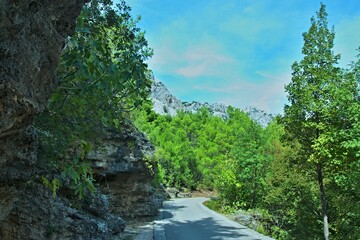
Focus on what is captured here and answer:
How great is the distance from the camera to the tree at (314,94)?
10914 millimetres

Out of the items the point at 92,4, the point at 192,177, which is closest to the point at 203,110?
the point at 192,177

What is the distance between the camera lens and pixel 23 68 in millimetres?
2779

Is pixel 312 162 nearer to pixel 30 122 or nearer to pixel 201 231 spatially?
pixel 201 231

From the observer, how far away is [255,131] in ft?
90.7

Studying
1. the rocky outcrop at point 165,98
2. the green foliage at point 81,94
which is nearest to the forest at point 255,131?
the green foliage at point 81,94

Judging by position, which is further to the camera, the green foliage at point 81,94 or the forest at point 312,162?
the forest at point 312,162

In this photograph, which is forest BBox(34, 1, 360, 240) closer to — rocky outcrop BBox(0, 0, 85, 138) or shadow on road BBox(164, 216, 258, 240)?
rocky outcrop BBox(0, 0, 85, 138)

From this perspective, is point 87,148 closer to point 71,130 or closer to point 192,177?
point 71,130

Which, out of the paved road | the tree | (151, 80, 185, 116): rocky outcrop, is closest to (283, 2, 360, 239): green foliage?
the tree

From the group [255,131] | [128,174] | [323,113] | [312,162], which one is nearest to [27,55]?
[323,113]

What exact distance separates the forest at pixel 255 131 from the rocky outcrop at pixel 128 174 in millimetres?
1131

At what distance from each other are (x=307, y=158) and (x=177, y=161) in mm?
37211

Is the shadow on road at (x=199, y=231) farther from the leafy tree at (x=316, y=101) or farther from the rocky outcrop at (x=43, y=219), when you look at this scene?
the rocky outcrop at (x=43, y=219)

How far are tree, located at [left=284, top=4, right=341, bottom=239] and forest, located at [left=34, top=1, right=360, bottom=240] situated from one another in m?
0.03
